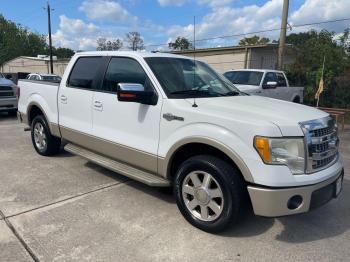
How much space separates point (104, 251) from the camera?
3350 millimetres

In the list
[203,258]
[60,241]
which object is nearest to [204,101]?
[203,258]

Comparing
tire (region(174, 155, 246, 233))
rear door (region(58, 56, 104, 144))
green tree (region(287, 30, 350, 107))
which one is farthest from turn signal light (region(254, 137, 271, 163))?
green tree (region(287, 30, 350, 107))

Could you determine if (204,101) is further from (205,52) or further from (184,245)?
(205,52)

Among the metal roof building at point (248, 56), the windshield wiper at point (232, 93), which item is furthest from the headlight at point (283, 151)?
the metal roof building at point (248, 56)

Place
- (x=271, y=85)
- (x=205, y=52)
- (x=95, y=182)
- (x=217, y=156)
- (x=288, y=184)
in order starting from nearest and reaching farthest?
(x=288, y=184)
(x=217, y=156)
(x=95, y=182)
(x=271, y=85)
(x=205, y=52)

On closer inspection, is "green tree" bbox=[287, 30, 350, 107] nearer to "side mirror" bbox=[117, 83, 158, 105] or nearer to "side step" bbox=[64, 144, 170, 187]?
"side step" bbox=[64, 144, 170, 187]

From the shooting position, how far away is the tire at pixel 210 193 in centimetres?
348

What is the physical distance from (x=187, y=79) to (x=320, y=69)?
14549 mm

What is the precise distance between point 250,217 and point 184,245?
103 centimetres

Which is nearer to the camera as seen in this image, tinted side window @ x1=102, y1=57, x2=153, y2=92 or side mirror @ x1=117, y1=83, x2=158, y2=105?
side mirror @ x1=117, y1=83, x2=158, y2=105

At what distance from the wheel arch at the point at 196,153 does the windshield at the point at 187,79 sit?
0.59 meters

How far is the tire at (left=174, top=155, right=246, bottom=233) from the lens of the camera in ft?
11.4

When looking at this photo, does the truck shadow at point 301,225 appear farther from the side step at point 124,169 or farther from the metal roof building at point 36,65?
the metal roof building at point 36,65

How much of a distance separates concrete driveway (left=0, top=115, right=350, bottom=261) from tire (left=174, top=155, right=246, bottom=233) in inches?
6.1
